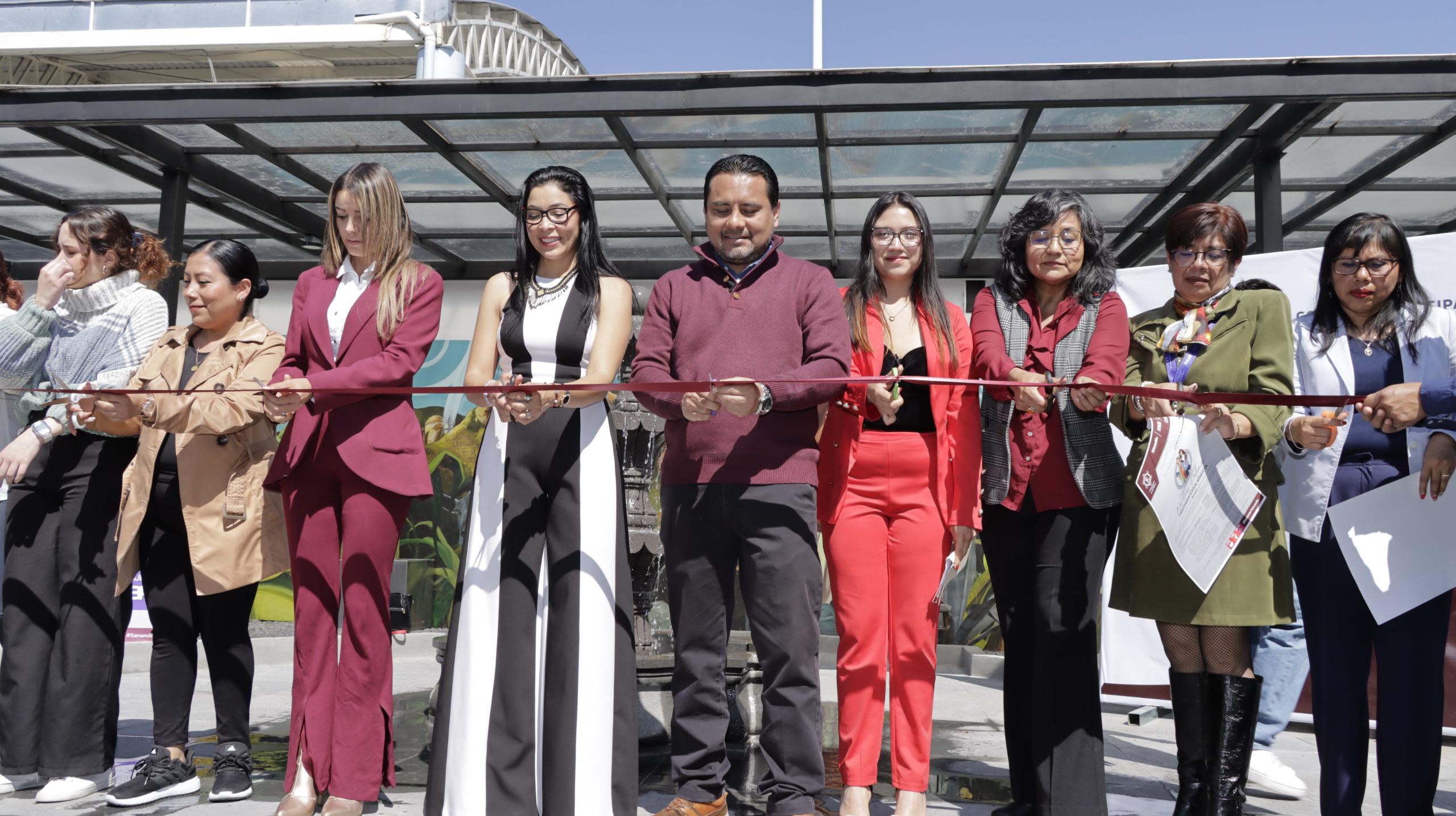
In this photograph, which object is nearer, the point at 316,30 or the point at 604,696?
the point at 604,696

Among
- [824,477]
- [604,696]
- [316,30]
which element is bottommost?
[604,696]

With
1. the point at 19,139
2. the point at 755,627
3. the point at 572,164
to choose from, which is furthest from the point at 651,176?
the point at 755,627

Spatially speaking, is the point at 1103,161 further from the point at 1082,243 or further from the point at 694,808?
the point at 694,808

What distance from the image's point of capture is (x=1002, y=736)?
548cm

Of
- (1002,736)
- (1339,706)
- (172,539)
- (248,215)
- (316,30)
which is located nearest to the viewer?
(1339,706)

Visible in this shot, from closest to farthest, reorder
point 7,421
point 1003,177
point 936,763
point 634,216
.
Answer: point 7,421, point 936,763, point 1003,177, point 634,216

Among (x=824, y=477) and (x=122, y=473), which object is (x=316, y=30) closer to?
(x=122, y=473)

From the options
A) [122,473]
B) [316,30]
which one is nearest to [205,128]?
[122,473]

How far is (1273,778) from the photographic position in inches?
170

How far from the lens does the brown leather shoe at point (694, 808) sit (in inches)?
130

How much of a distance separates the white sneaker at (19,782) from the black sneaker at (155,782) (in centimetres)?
42

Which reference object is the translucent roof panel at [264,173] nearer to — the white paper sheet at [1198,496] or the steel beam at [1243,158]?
the steel beam at [1243,158]

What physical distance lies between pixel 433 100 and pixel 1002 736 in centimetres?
459

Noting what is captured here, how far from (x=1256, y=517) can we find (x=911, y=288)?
1.32 meters
